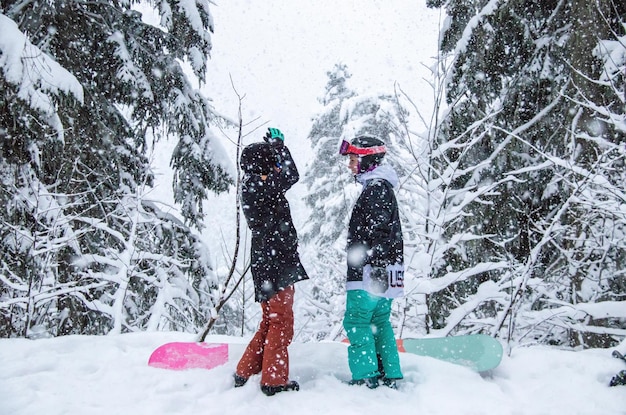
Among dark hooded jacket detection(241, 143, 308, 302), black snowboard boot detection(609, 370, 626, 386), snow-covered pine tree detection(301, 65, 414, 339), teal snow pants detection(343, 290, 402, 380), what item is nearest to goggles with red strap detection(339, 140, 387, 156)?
dark hooded jacket detection(241, 143, 308, 302)

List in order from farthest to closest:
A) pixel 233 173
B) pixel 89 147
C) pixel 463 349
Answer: pixel 233 173 < pixel 89 147 < pixel 463 349

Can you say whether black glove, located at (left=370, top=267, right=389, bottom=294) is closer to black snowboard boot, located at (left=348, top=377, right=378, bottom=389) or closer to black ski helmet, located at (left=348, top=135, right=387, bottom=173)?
black snowboard boot, located at (left=348, top=377, right=378, bottom=389)

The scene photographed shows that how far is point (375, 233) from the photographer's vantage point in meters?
2.86

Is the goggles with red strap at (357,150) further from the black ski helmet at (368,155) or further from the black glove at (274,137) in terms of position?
the black glove at (274,137)

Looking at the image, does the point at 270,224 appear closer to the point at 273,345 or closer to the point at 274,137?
the point at 274,137

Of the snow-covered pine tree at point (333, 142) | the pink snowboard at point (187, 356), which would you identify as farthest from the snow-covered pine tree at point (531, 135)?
the snow-covered pine tree at point (333, 142)

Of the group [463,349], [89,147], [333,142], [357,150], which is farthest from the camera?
[333,142]

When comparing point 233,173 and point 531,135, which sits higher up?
point 531,135

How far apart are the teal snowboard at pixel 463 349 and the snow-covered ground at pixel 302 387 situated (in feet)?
0.39

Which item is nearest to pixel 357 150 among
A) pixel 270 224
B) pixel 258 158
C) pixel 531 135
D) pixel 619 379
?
pixel 258 158

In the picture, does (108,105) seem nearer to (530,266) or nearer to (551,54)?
(530,266)

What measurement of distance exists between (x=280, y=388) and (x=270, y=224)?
105 cm

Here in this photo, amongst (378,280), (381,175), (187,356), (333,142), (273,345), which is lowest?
(187,356)

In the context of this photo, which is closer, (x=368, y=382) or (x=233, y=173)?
(x=368, y=382)
